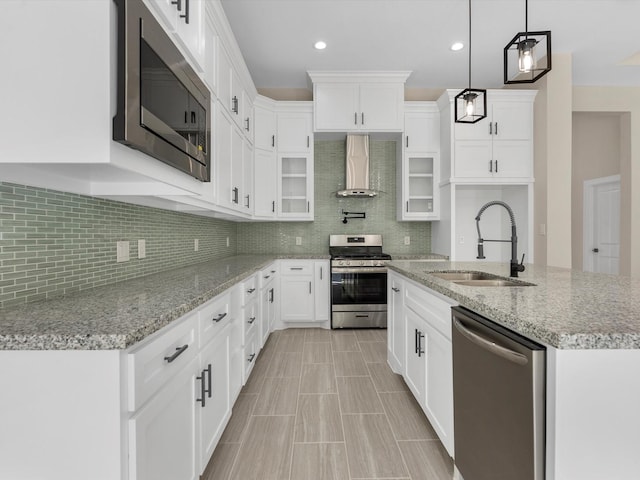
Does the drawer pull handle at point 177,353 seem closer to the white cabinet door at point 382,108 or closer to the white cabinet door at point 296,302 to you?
the white cabinet door at point 296,302

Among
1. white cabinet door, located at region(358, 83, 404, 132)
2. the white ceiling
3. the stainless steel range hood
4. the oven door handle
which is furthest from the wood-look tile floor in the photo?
the white ceiling

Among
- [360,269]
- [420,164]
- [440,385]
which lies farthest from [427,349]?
[420,164]

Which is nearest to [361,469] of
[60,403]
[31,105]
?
[60,403]

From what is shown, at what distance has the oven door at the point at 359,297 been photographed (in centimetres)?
378

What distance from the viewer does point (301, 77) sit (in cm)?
392

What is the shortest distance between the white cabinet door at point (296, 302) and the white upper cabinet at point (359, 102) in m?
1.86

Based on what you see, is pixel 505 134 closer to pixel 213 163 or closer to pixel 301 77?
pixel 301 77

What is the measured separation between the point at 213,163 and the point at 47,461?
1680mm

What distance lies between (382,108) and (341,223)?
1493mm

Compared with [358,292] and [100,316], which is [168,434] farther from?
[358,292]

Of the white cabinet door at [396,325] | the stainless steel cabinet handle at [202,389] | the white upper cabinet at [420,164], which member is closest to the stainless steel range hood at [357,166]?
the white upper cabinet at [420,164]

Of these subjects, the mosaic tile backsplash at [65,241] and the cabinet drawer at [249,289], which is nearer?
the mosaic tile backsplash at [65,241]

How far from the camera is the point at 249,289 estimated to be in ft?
7.90

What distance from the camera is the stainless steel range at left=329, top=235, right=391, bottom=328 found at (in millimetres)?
3781
